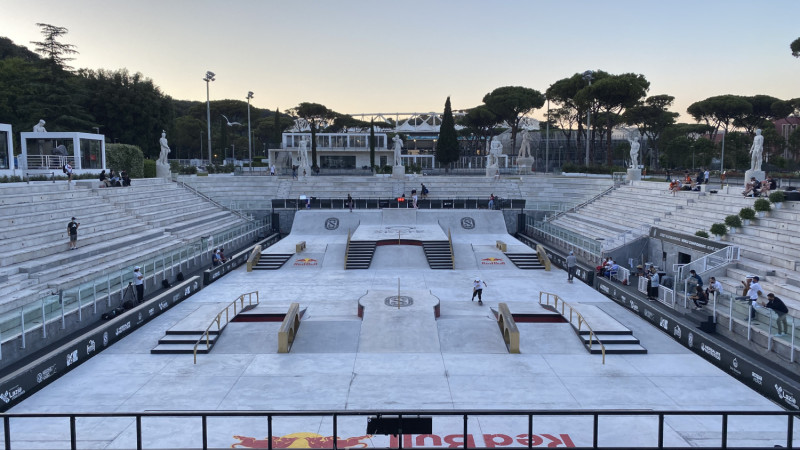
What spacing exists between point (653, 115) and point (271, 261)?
2641 inches

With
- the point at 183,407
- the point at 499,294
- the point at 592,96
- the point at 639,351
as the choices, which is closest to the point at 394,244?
the point at 499,294

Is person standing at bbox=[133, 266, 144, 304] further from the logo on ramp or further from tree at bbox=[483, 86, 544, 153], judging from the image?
tree at bbox=[483, 86, 544, 153]

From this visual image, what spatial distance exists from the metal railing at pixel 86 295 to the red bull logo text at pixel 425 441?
8.18 m

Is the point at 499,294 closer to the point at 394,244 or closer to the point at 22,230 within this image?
the point at 394,244

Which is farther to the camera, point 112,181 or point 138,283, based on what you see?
point 112,181

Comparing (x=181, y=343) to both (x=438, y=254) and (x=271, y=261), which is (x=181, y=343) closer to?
(x=271, y=261)

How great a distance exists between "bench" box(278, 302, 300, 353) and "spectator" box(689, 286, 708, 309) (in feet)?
47.4

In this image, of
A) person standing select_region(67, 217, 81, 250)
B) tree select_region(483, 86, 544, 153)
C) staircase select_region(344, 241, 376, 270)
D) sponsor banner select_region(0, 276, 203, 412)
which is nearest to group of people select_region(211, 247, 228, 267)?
staircase select_region(344, 241, 376, 270)

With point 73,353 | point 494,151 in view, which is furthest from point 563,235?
point 73,353

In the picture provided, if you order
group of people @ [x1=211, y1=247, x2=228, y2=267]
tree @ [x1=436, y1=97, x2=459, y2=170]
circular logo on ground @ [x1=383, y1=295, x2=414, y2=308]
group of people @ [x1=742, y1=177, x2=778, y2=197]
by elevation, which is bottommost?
circular logo on ground @ [x1=383, y1=295, x2=414, y2=308]

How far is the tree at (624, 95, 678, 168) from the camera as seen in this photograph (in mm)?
75938

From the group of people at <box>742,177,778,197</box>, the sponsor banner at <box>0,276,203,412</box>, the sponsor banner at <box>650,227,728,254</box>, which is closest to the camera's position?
the sponsor banner at <box>0,276,203,412</box>

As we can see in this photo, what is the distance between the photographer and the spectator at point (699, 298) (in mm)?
18719

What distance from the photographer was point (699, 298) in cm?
1878
